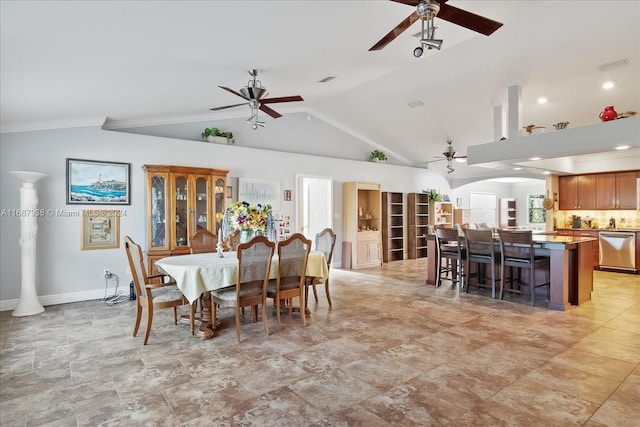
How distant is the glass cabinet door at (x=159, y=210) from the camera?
5.29 m

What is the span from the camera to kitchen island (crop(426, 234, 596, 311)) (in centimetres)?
460

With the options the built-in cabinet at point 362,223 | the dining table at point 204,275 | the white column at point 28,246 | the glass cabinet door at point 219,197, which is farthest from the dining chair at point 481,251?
the white column at point 28,246

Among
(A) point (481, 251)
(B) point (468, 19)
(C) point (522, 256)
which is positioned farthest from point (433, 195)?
(B) point (468, 19)

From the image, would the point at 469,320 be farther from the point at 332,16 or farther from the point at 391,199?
the point at 391,199

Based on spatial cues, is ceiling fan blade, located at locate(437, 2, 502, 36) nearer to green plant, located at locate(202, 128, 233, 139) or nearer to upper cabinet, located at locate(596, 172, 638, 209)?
green plant, located at locate(202, 128, 233, 139)

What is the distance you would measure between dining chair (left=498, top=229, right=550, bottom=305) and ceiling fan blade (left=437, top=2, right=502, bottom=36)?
316 cm

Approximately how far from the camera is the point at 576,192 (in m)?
8.29

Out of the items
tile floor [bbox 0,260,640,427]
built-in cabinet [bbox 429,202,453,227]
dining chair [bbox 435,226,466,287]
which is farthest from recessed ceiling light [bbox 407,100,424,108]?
built-in cabinet [bbox 429,202,453,227]

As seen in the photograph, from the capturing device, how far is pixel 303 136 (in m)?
7.53

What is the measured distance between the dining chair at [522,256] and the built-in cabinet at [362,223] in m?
3.40

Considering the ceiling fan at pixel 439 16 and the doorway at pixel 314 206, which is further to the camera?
the doorway at pixel 314 206

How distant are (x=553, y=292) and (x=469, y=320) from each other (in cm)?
142

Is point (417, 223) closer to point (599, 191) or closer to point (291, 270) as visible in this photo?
point (599, 191)

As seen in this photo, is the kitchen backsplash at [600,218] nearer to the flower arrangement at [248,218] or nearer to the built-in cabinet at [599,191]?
the built-in cabinet at [599,191]
